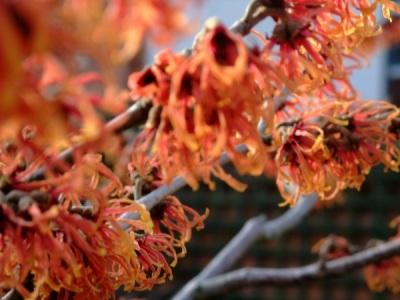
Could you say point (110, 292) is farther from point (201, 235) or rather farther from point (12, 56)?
point (201, 235)

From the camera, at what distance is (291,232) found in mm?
3543

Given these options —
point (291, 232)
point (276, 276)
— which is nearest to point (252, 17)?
point (276, 276)

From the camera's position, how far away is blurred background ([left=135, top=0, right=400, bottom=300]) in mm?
3418

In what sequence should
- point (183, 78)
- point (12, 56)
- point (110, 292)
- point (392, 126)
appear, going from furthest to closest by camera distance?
1. point (392, 126)
2. point (110, 292)
3. point (183, 78)
4. point (12, 56)

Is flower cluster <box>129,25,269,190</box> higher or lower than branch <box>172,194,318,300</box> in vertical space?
higher

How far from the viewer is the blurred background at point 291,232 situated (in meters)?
3.42

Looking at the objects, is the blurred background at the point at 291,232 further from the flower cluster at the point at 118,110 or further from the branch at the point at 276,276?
the flower cluster at the point at 118,110

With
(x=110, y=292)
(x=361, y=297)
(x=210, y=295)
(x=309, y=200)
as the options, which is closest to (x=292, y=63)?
(x=110, y=292)

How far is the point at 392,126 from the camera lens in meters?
0.86

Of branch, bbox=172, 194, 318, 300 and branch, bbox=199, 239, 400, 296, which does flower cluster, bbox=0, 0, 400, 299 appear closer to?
branch, bbox=199, 239, 400, 296

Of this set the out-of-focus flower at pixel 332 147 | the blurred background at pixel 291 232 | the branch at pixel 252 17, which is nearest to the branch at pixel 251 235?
the out-of-focus flower at pixel 332 147

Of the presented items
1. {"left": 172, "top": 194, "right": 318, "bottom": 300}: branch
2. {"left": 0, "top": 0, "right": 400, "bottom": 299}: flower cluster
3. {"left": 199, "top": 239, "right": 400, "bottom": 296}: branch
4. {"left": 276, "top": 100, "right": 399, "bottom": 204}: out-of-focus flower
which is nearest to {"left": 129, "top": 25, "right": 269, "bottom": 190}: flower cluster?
{"left": 0, "top": 0, "right": 400, "bottom": 299}: flower cluster

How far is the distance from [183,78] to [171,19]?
48 mm

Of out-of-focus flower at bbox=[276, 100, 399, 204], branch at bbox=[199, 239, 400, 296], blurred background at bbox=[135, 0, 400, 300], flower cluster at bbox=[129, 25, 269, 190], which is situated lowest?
blurred background at bbox=[135, 0, 400, 300]
